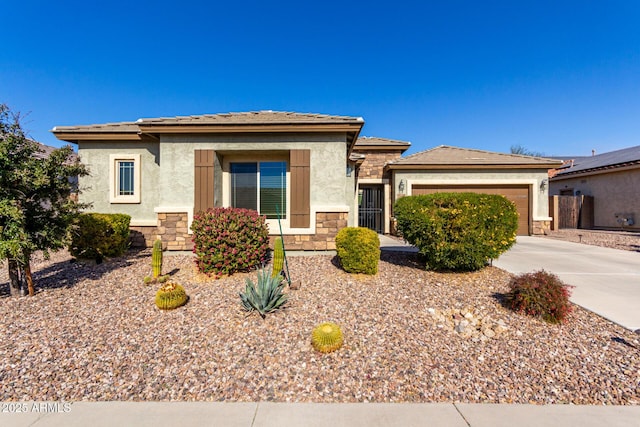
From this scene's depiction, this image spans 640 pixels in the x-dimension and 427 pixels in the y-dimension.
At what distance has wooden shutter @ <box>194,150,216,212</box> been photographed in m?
7.32

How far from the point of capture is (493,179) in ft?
38.9

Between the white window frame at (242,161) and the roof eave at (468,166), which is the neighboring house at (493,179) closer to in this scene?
the roof eave at (468,166)

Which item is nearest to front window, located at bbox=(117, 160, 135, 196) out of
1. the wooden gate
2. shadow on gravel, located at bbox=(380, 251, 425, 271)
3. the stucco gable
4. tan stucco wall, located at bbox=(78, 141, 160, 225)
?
tan stucco wall, located at bbox=(78, 141, 160, 225)

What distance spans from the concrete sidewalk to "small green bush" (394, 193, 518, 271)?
309cm

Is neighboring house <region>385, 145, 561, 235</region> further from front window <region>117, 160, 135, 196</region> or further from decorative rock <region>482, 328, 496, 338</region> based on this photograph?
front window <region>117, 160, 135, 196</region>

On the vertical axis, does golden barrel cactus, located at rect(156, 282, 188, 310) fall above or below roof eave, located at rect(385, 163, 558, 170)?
below

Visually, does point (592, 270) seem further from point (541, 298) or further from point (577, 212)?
point (577, 212)

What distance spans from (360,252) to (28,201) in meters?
6.12

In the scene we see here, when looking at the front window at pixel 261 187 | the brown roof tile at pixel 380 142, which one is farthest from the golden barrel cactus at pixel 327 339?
the brown roof tile at pixel 380 142

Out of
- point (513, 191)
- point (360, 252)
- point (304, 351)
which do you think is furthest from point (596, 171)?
point (304, 351)

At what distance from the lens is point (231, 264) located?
552 centimetres

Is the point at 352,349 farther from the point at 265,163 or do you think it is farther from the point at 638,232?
the point at 638,232

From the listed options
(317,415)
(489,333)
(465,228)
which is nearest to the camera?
(317,415)

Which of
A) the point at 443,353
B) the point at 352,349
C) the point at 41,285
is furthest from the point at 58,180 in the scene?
the point at 443,353
